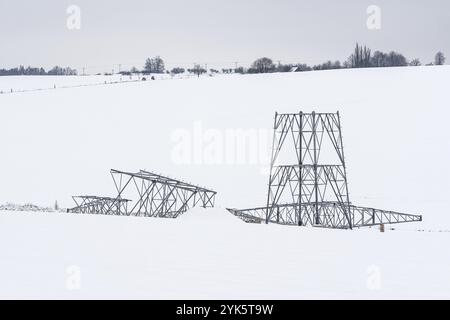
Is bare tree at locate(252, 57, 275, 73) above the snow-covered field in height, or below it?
Answer: above

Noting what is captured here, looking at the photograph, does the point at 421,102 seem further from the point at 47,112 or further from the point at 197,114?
the point at 47,112

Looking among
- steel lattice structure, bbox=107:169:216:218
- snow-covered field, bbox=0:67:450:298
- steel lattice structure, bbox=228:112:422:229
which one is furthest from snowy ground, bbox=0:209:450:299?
steel lattice structure, bbox=107:169:216:218

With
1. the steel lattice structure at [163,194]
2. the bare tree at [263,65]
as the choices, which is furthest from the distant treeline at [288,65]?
the steel lattice structure at [163,194]

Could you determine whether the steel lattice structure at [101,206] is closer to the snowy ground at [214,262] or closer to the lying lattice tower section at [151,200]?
the lying lattice tower section at [151,200]

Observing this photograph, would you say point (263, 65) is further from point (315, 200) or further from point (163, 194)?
point (163, 194)

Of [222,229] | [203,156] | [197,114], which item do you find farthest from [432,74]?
[222,229]

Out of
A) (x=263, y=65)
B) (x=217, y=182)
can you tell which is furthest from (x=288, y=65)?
(x=217, y=182)

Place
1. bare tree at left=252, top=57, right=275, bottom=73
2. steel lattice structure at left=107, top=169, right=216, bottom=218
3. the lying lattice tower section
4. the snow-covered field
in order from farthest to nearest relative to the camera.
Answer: bare tree at left=252, top=57, right=275, bottom=73 → the lying lattice tower section → steel lattice structure at left=107, top=169, right=216, bottom=218 → the snow-covered field

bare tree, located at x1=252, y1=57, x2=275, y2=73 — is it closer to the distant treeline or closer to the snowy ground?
the distant treeline
